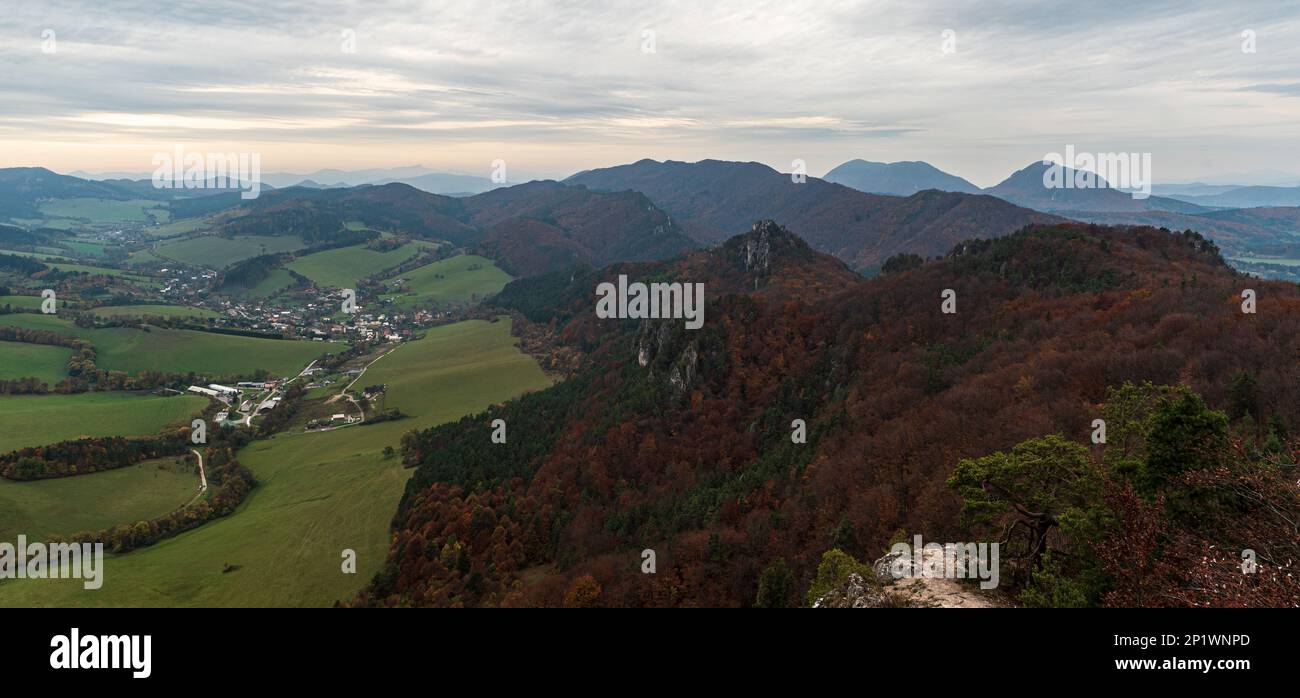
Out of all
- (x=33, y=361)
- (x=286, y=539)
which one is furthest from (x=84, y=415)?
(x=286, y=539)

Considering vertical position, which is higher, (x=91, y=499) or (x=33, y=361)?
(x=33, y=361)

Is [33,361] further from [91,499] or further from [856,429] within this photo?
[856,429]

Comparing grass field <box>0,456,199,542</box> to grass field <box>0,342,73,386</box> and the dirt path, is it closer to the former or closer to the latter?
the dirt path

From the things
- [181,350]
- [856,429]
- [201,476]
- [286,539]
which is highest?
[181,350]

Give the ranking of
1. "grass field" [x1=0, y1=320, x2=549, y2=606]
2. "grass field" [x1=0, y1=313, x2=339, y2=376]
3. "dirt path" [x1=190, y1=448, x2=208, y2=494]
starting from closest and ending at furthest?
1. "grass field" [x1=0, y1=320, x2=549, y2=606]
2. "dirt path" [x1=190, y1=448, x2=208, y2=494]
3. "grass field" [x1=0, y1=313, x2=339, y2=376]

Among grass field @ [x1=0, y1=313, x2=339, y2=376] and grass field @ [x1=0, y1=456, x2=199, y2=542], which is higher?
grass field @ [x1=0, y1=313, x2=339, y2=376]

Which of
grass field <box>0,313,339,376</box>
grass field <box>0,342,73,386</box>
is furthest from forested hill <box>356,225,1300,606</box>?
grass field <box>0,342,73,386</box>

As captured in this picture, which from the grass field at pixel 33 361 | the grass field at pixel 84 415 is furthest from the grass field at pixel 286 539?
the grass field at pixel 33 361
